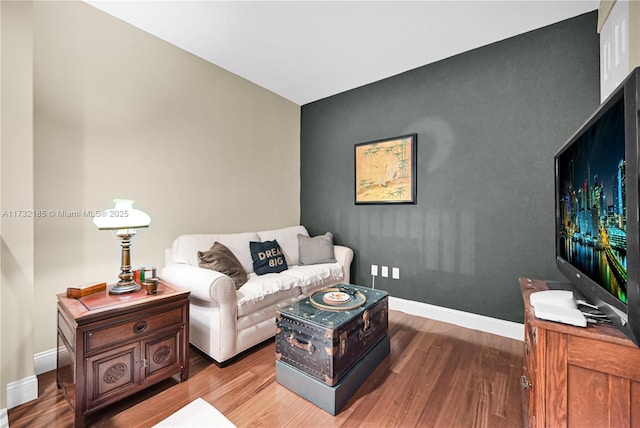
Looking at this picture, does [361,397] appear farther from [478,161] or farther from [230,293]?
[478,161]

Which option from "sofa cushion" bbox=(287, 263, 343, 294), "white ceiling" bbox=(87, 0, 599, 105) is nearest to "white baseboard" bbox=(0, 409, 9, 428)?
"sofa cushion" bbox=(287, 263, 343, 294)

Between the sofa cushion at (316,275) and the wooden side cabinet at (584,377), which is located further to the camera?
the sofa cushion at (316,275)

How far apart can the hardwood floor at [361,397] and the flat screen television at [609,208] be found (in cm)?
88

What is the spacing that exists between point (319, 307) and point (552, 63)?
2.72m

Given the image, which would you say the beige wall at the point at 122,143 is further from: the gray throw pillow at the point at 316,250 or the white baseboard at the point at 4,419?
the gray throw pillow at the point at 316,250

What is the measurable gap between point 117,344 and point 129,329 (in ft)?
0.29

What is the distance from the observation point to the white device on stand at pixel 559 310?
998mm

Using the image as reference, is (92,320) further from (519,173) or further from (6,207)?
(519,173)

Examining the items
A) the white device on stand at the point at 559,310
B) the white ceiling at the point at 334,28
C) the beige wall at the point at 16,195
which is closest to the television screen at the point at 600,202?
the white device on stand at the point at 559,310

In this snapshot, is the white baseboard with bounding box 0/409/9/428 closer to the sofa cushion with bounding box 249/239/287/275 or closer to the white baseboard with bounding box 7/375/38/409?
the white baseboard with bounding box 7/375/38/409

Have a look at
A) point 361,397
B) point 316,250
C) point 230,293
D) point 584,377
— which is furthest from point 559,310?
point 316,250

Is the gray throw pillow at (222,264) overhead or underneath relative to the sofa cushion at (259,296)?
overhead

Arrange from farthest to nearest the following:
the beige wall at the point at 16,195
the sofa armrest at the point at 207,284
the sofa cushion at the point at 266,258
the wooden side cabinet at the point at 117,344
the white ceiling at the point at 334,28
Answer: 1. the sofa cushion at the point at 266,258
2. the white ceiling at the point at 334,28
3. the sofa armrest at the point at 207,284
4. the beige wall at the point at 16,195
5. the wooden side cabinet at the point at 117,344

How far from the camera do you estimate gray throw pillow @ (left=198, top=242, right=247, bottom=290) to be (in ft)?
7.45
